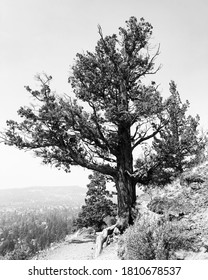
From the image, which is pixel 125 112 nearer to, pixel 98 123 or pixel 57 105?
pixel 98 123

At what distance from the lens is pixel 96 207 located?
24.0 metres

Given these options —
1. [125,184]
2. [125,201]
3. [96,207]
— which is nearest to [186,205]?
[125,201]

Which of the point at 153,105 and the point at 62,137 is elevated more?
the point at 153,105

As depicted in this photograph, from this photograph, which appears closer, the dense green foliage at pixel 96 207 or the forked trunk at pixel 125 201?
the forked trunk at pixel 125 201

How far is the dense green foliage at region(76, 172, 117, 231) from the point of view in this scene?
23547 millimetres

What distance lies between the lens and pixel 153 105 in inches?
540

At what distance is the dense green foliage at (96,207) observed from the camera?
23.5 metres

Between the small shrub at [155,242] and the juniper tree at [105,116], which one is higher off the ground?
the juniper tree at [105,116]

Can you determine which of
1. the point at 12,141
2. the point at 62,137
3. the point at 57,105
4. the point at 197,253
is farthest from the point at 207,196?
the point at 12,141

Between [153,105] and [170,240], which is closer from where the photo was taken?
[170,240]

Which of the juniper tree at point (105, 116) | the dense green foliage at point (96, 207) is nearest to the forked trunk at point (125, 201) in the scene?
the juniper tree at point (105, 116)

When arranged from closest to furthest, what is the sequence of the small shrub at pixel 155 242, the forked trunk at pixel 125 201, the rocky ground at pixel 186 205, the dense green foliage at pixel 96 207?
the small shrub at pixel 155 242
the rocky ground at pixel 186 205
the forked trunk at pixel 125 201
the dense green foliage at pixel 96 207

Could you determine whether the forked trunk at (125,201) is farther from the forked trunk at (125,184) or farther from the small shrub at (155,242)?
the small shrub at (155,242)
